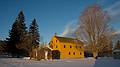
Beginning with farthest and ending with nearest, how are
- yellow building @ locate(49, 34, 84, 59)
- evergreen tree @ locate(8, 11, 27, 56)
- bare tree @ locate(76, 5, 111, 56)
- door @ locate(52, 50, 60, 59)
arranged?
yellow building @ locate(49, 34, 84, 59)
door @ locate(52, 50, 60, 59)
evergreen tree @ locate(8, 11, 27, 56)
bare tree @ locate(76, 5, 111, 56)

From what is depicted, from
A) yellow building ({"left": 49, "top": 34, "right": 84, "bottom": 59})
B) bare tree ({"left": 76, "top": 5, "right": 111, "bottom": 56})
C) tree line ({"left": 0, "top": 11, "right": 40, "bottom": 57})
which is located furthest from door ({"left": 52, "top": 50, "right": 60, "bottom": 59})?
bare tree ({"left": 76, "top": 5, "right": 111, "bottom": 56})

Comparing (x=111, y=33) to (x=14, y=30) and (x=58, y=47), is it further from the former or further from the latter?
(x=14, y=30)

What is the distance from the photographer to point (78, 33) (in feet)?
132

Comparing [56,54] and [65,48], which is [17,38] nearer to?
[56,54]

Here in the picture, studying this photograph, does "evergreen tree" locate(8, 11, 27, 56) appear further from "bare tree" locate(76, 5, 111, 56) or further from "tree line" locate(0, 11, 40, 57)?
"bare tree" locate(76, 5, 111, 56)

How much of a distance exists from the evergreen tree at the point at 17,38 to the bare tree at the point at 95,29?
18.7m

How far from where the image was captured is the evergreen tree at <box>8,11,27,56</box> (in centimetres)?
5053

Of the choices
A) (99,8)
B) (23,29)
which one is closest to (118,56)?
(99,8)

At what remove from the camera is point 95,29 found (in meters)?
38.9

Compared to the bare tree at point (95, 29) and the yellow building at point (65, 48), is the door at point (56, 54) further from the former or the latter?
the bare tree at point (95, 29)

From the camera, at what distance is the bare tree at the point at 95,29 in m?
38.6

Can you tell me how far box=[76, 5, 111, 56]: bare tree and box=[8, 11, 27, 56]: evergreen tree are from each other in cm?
1870

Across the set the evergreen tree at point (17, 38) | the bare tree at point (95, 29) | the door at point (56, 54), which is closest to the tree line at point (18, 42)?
the evergreen tree at point (17, 38)

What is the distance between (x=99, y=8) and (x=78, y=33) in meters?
7.07
